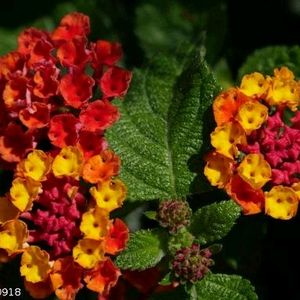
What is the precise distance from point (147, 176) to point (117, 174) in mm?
125

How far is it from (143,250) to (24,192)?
36 cm

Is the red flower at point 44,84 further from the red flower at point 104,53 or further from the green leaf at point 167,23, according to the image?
the green leaf at point 167,23

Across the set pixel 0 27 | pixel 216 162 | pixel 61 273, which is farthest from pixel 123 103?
pixel 0 27

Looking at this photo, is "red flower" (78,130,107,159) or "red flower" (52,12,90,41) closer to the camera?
"red flower" (78,130,107,159)

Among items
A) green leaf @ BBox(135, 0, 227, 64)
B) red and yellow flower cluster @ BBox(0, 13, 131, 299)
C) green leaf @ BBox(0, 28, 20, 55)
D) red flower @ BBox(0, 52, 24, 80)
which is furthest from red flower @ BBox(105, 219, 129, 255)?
green leaf @ BBox(0, 28, 20, 55)

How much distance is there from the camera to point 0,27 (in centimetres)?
320

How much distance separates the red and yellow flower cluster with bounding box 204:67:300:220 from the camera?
2.07 m

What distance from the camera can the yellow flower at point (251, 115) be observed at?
209 centimetres

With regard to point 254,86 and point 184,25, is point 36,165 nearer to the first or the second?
point 254,86

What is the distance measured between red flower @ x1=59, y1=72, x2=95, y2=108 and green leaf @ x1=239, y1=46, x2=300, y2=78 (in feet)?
2.41

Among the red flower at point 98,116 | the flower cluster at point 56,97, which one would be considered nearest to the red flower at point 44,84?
the flower cluster at point 56,97

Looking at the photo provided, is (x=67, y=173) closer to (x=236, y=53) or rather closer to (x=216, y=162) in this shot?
(x=216, y=162)

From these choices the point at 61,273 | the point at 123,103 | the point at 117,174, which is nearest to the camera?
the point at 61,273

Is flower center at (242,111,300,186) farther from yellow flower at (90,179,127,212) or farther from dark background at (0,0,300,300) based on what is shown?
dark background at (0,0,300,300)
